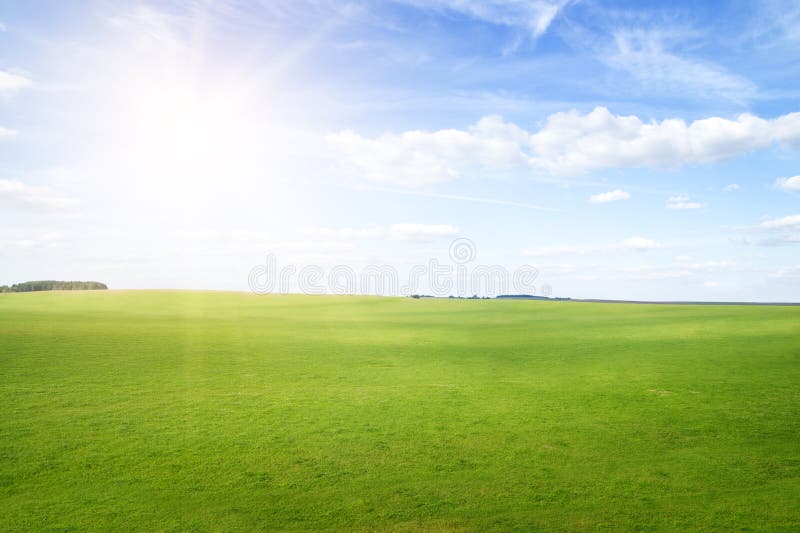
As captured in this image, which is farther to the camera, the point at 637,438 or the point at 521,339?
the point at 521,339

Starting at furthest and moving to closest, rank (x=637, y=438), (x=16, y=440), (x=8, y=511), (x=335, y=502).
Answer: (x=637, y=438) < (x=16, y=440) < (x=335, y=502) < (x=8, y=511)

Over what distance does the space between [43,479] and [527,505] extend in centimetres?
1066

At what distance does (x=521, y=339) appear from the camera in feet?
127

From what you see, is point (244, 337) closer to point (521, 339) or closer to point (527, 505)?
point (521, 339)

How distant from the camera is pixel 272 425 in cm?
1589

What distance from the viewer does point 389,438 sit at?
14961 mm

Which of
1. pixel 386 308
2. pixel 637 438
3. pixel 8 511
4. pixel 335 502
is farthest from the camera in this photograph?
pixel 386 308

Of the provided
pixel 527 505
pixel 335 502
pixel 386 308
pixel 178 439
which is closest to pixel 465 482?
pixel 527 505

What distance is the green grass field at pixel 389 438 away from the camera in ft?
35.3

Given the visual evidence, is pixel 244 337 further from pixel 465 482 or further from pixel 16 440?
pixel 465 482

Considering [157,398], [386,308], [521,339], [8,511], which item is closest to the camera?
[8,511]

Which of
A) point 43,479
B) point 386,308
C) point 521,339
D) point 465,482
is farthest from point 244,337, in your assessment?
point 386,308

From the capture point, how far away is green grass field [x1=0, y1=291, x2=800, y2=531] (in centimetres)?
1076

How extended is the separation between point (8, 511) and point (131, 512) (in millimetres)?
2384
